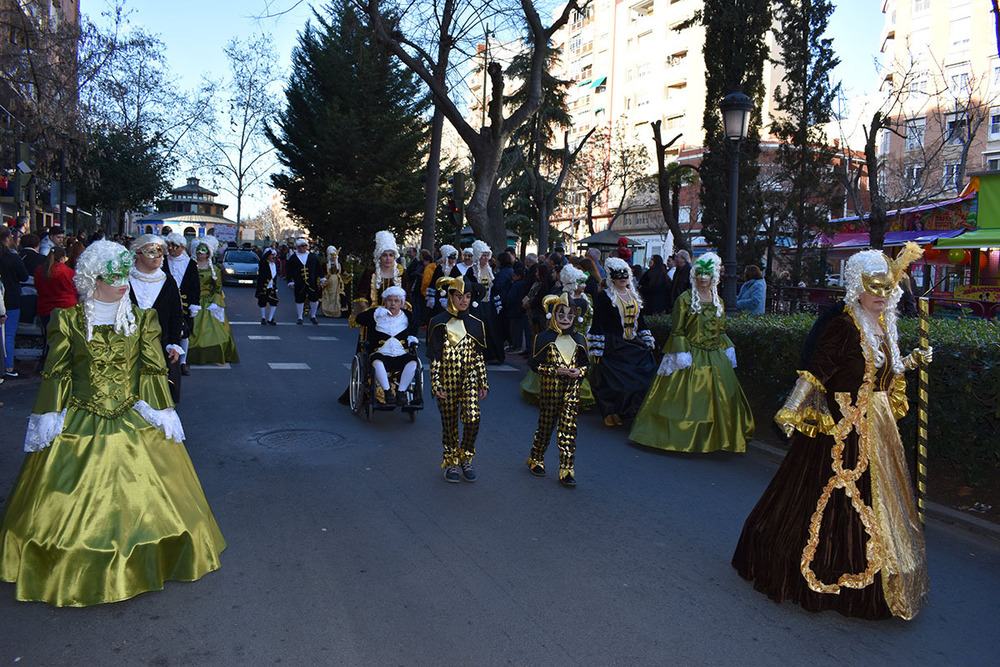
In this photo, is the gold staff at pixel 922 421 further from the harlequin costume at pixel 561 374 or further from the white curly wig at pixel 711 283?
the white curly wig at pixel 711 283

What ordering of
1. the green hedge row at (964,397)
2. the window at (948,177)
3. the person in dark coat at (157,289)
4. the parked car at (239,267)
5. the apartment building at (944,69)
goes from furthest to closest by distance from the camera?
the apartment building at (944,69)
the parked car at (239,267)
the window at (948,177)
the person in dark coat at (157,289)
the green hedge row at (964,397)

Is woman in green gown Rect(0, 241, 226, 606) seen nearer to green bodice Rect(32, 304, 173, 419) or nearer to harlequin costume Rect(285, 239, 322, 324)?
green bodice Rect(32, 304, 173, 419)

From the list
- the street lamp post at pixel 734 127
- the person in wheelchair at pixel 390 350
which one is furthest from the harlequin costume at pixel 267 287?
the street lamp post at pixel 734 127

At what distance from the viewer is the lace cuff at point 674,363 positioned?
7699mm

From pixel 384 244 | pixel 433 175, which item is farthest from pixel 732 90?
pixel 384 244

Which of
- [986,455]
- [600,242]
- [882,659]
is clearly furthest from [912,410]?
[600,242]

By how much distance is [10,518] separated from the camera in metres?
4.01

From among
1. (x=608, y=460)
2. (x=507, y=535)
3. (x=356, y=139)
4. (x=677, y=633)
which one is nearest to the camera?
(x=677, y=633)

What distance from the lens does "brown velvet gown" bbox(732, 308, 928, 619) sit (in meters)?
4.11

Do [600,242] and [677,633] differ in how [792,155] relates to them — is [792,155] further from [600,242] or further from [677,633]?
[677,633]

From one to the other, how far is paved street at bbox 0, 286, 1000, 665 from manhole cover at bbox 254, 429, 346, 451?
1.7 inches

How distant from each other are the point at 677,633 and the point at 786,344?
183 inches

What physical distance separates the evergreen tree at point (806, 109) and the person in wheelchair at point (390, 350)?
16.1 metres

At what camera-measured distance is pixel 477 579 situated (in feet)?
15.0
